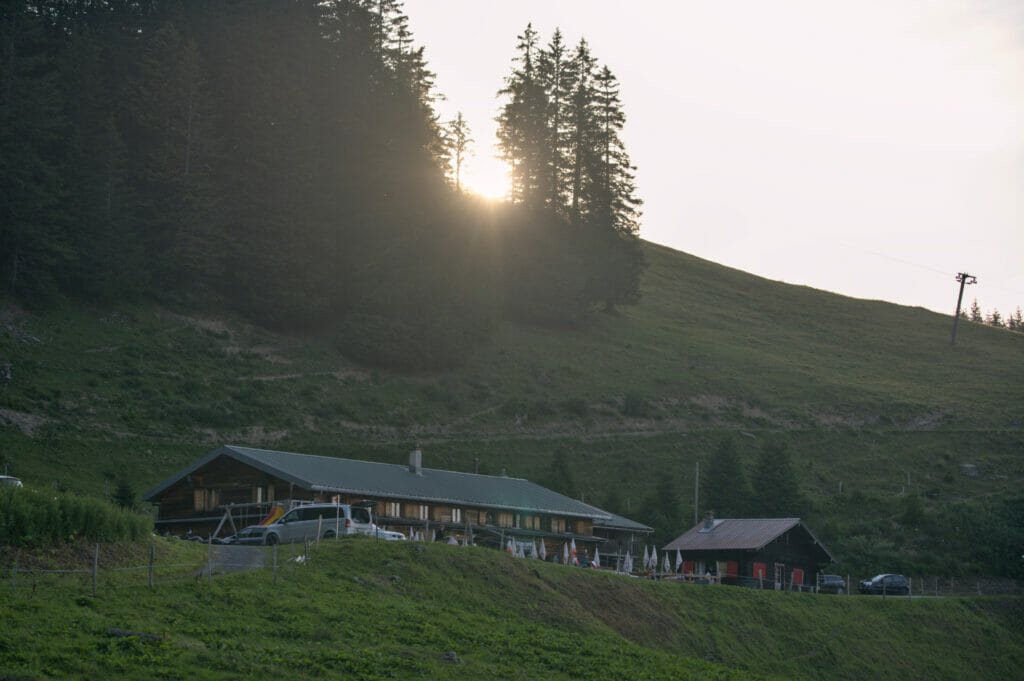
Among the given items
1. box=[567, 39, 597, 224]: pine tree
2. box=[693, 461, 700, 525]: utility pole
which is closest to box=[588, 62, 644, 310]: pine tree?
box=[567, 39, 597, 224]: pine tree

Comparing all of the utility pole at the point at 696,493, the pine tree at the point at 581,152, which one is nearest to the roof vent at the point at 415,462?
the utility pole at the point at 696,493

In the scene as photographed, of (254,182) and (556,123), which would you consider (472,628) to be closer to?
(254,182)

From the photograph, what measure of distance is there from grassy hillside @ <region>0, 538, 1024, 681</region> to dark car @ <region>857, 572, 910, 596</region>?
102 inches

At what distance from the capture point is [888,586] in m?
58.5

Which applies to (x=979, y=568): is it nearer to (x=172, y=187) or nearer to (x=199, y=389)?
(x=199, y=389)

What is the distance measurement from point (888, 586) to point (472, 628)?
3353 centimetres

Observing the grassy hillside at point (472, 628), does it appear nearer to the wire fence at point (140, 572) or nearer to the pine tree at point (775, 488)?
the wire fence at point (140, 572)

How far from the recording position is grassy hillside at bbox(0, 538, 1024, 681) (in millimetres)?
23812

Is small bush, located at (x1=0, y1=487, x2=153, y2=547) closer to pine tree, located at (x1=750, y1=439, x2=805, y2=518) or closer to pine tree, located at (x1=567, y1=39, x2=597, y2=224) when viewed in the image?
pine tree, located at (x1=750, y1=439, x2=805, y2=518)

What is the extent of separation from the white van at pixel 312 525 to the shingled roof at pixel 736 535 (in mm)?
21618

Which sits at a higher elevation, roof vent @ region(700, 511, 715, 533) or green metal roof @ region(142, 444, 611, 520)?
green metal roof @ region(142, 444, 611, 520)

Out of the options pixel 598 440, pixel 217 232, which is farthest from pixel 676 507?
pixel 217 232

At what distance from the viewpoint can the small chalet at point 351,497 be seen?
45.9 m

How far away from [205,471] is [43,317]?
27.4 metres
